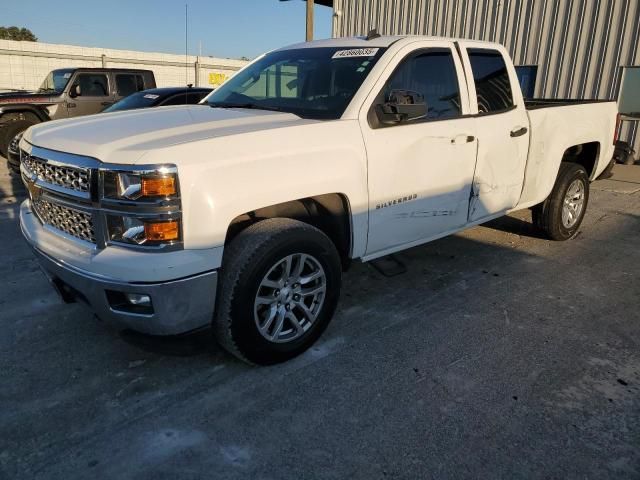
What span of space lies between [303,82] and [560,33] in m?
9.90

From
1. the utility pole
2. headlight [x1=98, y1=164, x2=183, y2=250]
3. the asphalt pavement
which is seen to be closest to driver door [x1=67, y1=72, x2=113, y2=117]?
the utility pole

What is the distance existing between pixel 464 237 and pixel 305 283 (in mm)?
3057

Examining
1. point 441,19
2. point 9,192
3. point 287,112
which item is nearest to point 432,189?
point 287,112

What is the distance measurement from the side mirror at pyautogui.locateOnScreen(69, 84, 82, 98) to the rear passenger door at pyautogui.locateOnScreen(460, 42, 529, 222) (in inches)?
341

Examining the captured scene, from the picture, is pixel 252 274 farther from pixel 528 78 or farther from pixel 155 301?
pixel 528 78

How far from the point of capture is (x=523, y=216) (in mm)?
Result: 6566

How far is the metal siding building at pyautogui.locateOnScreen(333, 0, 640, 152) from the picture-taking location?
10.6m

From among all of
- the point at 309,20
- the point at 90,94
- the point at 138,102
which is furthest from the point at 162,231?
the point at 309,20

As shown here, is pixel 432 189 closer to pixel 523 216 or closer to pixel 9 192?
pixel 523 216

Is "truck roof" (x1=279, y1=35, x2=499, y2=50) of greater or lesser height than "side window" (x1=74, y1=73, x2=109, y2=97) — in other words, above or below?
above

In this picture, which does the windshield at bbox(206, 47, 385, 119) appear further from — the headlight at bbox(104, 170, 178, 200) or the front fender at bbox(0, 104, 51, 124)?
the front fender at bbox(0, 104, 51, 124)

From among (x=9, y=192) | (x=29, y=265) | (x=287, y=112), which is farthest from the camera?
(x=9, y=192)

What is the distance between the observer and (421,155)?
351 centimetres

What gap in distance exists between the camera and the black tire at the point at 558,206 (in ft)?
16.9
